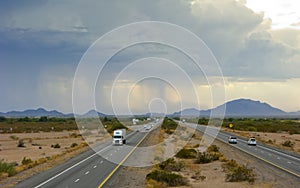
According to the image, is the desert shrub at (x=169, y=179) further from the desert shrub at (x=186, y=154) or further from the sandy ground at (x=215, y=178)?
the desert shrub at (x=186, y=154)

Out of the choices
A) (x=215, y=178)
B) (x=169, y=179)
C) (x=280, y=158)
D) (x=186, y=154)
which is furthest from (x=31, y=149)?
(x=169, y=179)

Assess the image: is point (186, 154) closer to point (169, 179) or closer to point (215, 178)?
point (215, 178)

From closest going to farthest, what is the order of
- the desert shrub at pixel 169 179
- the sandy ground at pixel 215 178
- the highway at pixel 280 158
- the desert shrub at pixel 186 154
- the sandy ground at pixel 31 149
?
the sandy ground at pixel 215 178 < the desert shrub at pixel 169 179 < the highway at pixel 280 158 < the desert shrub at pixel 186 154 < the sandy ground at pixel 31 149

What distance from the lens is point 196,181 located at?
2698 centimetres

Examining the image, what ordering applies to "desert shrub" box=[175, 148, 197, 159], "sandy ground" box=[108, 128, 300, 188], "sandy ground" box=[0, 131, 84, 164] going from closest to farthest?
"sandy ground" box=[108, 128, 300, 188] < "desert shrub" box=[175, 148, 197, 159] < "sandy ground" box=[0, 131, 84, 164]

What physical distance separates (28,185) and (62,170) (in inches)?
317

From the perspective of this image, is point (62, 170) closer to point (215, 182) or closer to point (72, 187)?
point (72, 187)

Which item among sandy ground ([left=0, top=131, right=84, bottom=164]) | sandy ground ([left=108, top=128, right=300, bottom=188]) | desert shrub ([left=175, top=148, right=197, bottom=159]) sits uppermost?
sandy ground ([left=0, top=131, right=84, bottom=164])

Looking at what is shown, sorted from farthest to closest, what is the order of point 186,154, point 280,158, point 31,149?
point 31,149 < point 186,154 < point 280,158

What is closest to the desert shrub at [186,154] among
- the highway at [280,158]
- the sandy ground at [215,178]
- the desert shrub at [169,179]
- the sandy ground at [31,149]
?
the highway at [280,158]

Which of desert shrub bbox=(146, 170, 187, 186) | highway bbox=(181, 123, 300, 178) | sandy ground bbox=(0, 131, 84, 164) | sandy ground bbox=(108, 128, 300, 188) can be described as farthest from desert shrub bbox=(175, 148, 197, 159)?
desert shrub bbox=(146, 170, 187, 186)

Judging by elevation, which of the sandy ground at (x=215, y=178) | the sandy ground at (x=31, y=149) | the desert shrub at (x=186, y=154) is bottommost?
the sandy ground at (x=215, y=178)

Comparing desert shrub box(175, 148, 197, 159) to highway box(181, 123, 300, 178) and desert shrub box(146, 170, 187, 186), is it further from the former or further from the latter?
desert shrub box(146, 170, 187, 186)

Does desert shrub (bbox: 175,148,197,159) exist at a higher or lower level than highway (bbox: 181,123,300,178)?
higher
